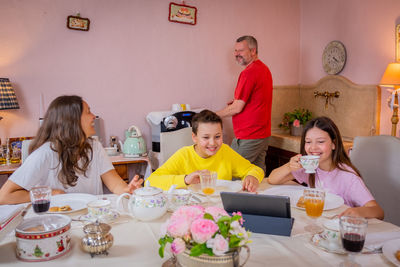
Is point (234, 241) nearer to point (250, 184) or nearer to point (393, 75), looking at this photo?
point (250, 184)

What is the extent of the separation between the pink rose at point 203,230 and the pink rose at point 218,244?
0.01m

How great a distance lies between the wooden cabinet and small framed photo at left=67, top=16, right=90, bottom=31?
2.31 meters

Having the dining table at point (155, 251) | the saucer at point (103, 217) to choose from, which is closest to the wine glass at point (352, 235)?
the dining table at point (155, 251)

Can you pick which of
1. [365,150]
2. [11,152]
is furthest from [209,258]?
[11,152]

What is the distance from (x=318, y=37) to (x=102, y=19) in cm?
234

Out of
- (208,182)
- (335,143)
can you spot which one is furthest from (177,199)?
(335,143)

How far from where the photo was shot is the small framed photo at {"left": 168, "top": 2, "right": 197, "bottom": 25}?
11.7 ft

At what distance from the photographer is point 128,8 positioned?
341cm

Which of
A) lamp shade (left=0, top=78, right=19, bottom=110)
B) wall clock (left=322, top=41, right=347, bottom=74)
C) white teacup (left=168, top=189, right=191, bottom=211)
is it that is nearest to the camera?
white teacup (left=168, top=189, right=191, bottom=211)

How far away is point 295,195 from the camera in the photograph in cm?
154

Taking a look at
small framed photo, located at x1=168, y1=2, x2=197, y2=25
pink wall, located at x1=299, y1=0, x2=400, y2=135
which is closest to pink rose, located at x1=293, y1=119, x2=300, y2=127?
pink wall, located at x1=299, y1=0, x2=400, y2=135

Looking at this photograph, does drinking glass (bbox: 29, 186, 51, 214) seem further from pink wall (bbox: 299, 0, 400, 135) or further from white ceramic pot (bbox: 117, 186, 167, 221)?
pink wall (bbox: 299, 0, 400, 135)

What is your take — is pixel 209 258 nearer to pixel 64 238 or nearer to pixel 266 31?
pixel 64 238

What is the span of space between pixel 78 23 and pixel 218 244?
297cm
